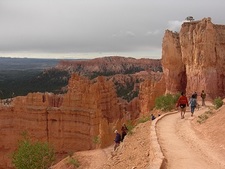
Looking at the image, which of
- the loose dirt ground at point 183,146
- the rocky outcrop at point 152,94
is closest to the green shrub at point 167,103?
the loose dirt ground at point 183,146

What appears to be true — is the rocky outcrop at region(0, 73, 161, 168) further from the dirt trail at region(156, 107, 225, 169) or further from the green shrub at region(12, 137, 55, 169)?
the dirt trail at region(156, 107, 225, 169)

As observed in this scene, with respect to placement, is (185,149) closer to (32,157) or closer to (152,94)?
(32,157)

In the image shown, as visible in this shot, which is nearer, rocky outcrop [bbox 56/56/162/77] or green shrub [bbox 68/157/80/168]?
green shrub [bbox 68/157/80/168]

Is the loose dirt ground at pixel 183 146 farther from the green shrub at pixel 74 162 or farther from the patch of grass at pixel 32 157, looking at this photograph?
the patch of grass at pixel 32 157

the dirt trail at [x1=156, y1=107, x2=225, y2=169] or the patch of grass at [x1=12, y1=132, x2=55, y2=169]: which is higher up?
the dirt trail at [x1=156, y1=107, x2=225, y2=169]

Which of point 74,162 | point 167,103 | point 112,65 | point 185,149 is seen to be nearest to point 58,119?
point 74,162

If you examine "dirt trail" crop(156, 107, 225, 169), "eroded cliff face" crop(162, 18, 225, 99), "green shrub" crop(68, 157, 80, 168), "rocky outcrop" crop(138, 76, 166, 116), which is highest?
"eroded cliff face" crop(162, 18, 225, 99)

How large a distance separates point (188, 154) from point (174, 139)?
Answer: 209cm

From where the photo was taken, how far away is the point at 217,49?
1007 inches

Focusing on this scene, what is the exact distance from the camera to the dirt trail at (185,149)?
345 inches

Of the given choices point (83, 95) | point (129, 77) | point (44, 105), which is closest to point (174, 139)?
point (83, 95)

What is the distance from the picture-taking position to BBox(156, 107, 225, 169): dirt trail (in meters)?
8.76

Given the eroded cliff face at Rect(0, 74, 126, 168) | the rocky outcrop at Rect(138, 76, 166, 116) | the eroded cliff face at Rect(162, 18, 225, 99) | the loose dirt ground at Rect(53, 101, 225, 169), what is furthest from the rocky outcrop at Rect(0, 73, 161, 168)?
the loose dirt ground at Rect(53, 101, 225, 169)

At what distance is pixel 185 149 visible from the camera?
33.8 ft
